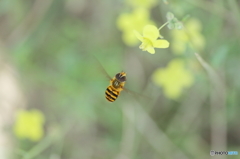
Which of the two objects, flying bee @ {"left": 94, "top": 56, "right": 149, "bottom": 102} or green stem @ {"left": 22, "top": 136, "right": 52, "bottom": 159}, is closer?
flying bee @ {"left": 94, "top": 56, "right": 149, "bottom": 102}

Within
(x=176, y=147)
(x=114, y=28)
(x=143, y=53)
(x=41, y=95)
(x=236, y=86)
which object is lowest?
(x=176, y=147)

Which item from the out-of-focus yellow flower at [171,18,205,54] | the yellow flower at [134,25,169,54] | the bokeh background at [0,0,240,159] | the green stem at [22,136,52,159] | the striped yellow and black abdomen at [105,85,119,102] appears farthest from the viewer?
the bokeh background at [0,0,240,159]

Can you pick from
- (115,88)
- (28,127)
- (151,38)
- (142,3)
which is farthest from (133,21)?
(151,38)

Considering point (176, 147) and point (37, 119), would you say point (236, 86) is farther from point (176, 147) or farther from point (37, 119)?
point (37, 119)

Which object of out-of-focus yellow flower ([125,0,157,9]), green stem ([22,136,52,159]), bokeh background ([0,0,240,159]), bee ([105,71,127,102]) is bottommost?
green stem ([22,136,52,159])

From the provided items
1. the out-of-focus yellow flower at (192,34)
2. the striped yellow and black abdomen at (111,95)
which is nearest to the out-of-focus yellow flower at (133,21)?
the out-of-focus yellow flower at (192,34)

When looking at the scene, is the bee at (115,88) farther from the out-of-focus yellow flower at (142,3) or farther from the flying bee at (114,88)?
the out-of-focus yellow flower at (142,3)

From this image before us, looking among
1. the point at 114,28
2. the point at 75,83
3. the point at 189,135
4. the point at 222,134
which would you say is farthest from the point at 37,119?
the point at 222,134

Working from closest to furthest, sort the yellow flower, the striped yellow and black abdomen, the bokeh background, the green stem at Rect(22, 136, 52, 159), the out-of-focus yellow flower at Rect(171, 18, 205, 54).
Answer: the yellow flower
the striped yellow and black abdomen
the green stem at Rect(22, 136, 52, 159)
the out-of-focus yellow flower at Rect(171, 18, 205, 54)
the bokeh background

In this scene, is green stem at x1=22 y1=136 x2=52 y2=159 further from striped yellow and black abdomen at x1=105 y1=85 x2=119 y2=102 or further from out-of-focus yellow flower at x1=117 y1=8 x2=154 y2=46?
out-of-focus yellow flower at x1=117 y1=8 x2=154 y2=46

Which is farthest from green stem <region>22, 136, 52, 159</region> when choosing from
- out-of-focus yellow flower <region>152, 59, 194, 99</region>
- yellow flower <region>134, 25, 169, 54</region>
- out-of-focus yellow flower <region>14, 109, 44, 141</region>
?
yellow flower <region>134, 25, 169, 54</region>
